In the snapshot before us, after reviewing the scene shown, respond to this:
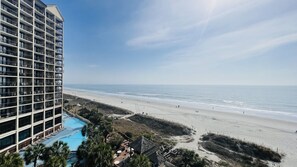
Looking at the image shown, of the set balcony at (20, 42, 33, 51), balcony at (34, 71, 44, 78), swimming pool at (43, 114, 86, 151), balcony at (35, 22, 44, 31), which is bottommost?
swimming pool at (43, 114, 86, 151)

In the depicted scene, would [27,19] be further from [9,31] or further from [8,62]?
[8,62]

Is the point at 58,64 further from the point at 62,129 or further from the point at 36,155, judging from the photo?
the point at 36,155

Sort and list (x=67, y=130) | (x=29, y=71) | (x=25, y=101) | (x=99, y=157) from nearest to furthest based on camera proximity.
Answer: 1. (x=99, y=157)
2. (x=25, y=101)
3. (x=29, y=71)
4. (x=67, y=130)

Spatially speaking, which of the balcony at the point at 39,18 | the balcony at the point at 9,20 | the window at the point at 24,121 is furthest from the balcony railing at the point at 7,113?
the balcony at the point at 39,18

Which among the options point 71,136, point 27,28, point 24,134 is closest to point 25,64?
point 27,28

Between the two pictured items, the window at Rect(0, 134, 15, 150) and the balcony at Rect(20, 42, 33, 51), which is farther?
the balcony at Rect(20, 42, 33, 51)

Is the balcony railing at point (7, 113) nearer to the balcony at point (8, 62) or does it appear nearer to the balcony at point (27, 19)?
the balcony at point (8, 62)

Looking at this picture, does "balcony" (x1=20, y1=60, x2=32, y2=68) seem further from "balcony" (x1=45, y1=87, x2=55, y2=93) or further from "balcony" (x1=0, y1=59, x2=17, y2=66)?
"balcony" (x1=45, y1=87, x2=55, y2=93)

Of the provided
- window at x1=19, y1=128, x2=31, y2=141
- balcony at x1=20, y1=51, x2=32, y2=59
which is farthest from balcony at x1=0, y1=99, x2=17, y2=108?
balcony at x1=20, y1=51, x2=32, y2=59
